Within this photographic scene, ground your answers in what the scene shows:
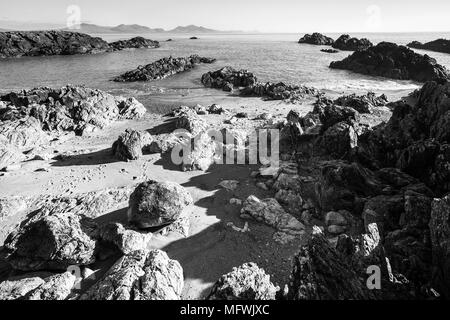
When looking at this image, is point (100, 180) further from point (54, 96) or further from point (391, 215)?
point (54, 96)

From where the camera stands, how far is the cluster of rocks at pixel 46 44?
235 ft

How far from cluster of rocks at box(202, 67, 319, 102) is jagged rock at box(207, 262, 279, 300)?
72.7 ft

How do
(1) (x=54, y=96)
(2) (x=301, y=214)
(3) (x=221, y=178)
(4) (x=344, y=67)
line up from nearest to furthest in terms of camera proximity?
(2) (x=301, y=214), (3) (x=221, y=178), (1) (x=54, y=96), (4) (x=344, y=67)

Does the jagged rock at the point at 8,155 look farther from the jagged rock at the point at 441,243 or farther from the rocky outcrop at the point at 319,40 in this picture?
the rocky outcrop at the point at 319,40

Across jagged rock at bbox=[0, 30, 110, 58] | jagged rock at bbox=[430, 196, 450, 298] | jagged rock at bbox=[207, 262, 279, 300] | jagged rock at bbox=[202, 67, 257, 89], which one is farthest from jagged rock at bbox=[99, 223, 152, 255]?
jagged rock at bbox=[0, 30, 110, 58]

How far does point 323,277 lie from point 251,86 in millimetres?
26550

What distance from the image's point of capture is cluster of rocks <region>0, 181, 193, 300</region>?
755 centimetres

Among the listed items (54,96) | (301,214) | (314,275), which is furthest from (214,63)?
(314,275)

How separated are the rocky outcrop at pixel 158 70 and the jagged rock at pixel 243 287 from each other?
120ft

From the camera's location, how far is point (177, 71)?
46469mm

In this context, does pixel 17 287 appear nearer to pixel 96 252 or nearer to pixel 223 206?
pixel 96 252

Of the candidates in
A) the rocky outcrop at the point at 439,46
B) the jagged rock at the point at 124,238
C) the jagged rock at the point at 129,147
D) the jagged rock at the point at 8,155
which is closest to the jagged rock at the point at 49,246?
the jagged rock at the point at 124,238

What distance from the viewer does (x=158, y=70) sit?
43094 millimetres

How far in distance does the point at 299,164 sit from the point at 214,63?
150 feet
